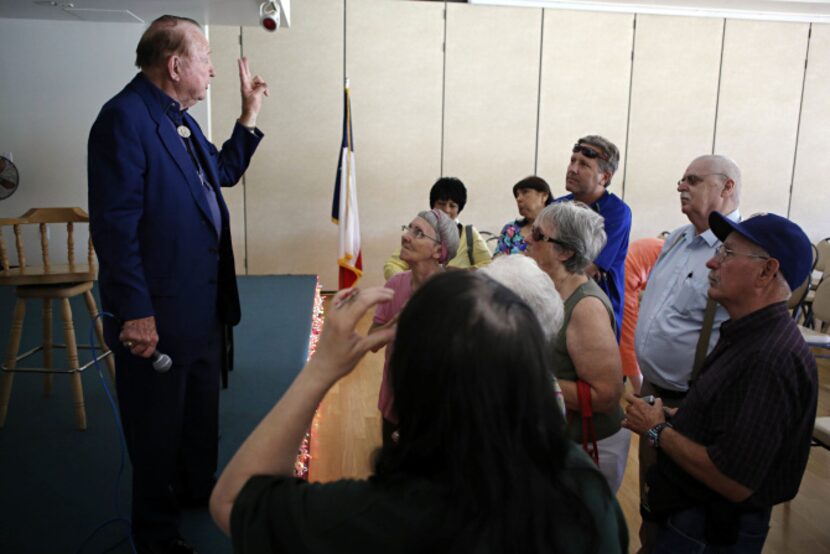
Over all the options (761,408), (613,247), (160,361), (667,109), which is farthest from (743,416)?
(667,109)

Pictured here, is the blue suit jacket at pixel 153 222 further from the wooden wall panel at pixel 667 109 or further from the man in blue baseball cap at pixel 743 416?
the wooden wall panel at pixel 667 109

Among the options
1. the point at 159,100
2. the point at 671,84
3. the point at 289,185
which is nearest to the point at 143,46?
the point at 159,100

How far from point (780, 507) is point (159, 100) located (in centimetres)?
293

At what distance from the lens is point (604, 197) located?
2.73 m

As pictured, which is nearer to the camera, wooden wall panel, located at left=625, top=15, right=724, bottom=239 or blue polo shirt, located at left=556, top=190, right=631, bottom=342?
blue polo shirt, located at left=556, top=190, right=631, bottom=342

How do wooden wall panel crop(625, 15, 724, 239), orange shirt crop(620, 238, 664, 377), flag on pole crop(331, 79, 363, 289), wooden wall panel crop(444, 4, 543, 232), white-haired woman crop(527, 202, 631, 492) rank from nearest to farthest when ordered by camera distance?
white-haired woman crop(527, 202, 631, 492)
orange shirt crop(620, 238, 664, 377)
flag on pole crop(331, 79, 363, 289)
wooden wall panel crop(444, 4, 543, 232)
wooden wall panel crop(625, 15, 724, 239)

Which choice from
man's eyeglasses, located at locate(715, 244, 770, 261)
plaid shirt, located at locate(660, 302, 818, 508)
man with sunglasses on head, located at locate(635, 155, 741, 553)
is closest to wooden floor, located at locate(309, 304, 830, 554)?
man with sunglasses on head, located at locate(635, 155, 741, 553)

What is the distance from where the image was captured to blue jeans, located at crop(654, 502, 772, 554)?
1392 millimetres

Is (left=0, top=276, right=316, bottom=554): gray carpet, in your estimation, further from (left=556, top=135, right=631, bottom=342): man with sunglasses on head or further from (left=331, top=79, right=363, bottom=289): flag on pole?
(left=556, top=135, right=631, bottom=342): man with sunglasses on head

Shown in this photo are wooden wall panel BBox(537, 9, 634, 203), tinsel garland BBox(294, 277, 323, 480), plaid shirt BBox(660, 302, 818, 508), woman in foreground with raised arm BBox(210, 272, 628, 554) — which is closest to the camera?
woman in foreground with raised arm BBox(210, 272, 628, 554)

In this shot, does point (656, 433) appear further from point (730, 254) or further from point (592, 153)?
point (592, 153)

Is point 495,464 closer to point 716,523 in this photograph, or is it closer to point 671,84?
point 716,523

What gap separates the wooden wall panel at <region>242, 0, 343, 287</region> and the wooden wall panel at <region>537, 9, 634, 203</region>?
2302mm

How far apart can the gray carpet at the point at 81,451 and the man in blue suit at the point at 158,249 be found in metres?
0.35
